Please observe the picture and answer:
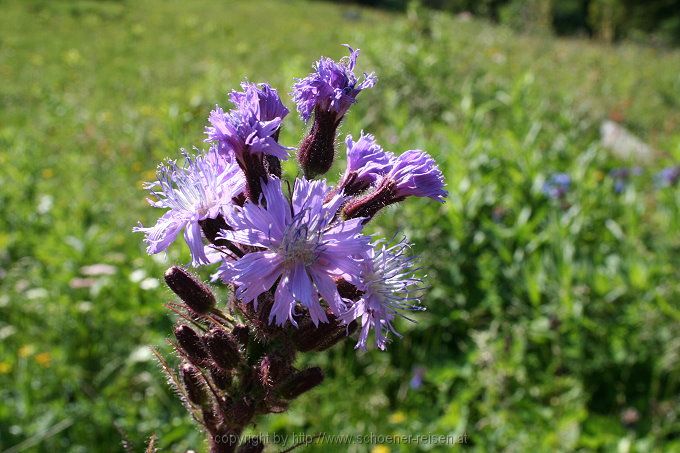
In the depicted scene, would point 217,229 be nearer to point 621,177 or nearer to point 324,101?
point 324,101

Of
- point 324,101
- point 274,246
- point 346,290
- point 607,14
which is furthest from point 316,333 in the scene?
point 607,14

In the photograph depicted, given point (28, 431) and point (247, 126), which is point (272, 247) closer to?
point (247, 126)

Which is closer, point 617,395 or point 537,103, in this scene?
point 617,395

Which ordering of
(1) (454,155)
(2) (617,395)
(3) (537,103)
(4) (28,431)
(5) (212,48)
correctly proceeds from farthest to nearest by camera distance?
1. (5) (212,48)
2. (3) (537,103)
3. (1) (454,155)
4. (2) (617,395)
5. (4) (28,431)

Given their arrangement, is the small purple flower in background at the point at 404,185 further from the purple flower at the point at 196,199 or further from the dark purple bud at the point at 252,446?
the dark purple bud at the point at 252,446

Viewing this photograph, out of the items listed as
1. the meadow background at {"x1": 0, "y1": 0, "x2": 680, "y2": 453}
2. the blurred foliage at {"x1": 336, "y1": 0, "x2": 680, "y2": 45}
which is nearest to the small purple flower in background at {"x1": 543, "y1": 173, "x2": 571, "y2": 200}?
the meadow background at {"x1": 0, "y1": 0, "x2": 680, "y2": 453}

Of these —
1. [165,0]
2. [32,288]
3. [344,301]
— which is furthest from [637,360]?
[165,0]
